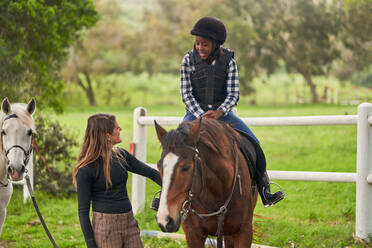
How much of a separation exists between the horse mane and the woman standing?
686 millimetres

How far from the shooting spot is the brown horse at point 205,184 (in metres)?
2.88

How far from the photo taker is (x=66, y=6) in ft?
31.8

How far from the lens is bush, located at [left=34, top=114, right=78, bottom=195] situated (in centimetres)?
973

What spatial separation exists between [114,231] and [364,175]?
337 centimetres

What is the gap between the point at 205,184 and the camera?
3.29 meters

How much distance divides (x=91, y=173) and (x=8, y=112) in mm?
1729

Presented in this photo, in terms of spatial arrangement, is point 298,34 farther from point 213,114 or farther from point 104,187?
point 104,187

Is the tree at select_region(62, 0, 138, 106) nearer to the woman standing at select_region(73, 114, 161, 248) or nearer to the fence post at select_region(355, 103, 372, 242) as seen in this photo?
the fence post at select_region(355, 103, 372, 242)

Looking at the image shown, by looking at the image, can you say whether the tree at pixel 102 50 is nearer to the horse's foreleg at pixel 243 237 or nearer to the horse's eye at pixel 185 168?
the horse's foreleg at pixel 243 237

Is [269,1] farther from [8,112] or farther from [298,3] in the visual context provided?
[8,112]

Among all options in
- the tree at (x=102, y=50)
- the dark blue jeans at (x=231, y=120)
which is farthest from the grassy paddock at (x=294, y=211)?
the tree at (x=102, y=50)

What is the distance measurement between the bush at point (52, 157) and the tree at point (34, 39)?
56cm

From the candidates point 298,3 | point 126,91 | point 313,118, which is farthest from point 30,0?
point 126,91

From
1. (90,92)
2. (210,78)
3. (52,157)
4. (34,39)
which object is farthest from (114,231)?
(90,92)
